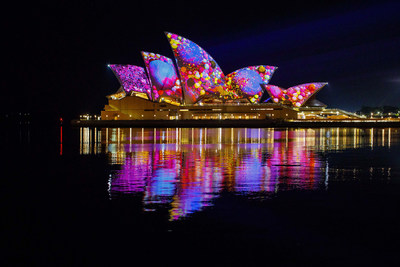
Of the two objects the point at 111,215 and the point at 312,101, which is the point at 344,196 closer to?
the point at 111,215

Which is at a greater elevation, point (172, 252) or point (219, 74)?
point (219, 74)

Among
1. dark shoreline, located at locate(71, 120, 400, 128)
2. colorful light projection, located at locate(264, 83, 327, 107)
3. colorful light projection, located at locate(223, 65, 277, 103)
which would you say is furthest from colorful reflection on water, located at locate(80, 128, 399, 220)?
colorful light projection, located at locate(264, 83, 327, 107)

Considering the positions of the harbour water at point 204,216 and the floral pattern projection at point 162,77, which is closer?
the harbour water at point 204,216

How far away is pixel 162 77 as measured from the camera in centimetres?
4803

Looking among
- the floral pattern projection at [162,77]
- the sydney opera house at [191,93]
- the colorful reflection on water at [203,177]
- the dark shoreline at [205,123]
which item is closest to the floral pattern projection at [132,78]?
the sydney opera house at [191,93]

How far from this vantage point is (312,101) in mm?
58906

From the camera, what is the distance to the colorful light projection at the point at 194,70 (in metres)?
44.1

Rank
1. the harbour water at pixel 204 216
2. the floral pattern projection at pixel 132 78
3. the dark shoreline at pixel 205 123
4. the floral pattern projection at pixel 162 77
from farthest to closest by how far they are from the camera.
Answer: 1. the floral pattern projection at pixel 132 78
2. the dark shoreline at pixel 205 123
3. the floral pattern projection at pixel 162 77
4. the harbour water at pixel 204 216

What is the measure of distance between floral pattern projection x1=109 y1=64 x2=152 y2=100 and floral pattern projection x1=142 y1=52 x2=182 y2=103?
6.45 feet

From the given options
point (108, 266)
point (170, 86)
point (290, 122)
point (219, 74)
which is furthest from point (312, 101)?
point (108, 266)

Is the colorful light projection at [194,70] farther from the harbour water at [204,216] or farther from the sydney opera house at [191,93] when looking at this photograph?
the harbour water at [204,216]

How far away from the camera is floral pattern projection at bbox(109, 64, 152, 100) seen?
160 ft

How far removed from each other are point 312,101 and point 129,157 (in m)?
48.8

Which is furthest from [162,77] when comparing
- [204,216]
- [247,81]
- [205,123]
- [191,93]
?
[204,216]
